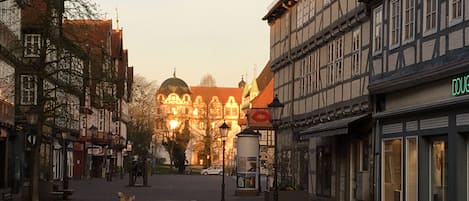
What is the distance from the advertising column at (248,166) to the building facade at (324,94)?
1579 mm

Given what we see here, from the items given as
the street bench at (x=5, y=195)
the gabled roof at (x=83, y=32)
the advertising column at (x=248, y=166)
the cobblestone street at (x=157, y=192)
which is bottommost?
the cobblestone street at (x=157, y=192)

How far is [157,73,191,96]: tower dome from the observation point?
184000 millimetres

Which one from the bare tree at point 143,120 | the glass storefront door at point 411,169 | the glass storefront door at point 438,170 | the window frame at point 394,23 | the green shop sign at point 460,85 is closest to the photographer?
the green shop sign at point 460,85

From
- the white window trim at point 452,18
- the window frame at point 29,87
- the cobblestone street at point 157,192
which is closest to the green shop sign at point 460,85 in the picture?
the white window trim at point 452,18

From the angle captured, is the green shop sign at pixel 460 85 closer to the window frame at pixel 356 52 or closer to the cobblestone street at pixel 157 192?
the window frame at pixel 356 52

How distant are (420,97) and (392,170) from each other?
341cm

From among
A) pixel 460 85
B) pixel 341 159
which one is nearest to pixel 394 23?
pixel 460 85

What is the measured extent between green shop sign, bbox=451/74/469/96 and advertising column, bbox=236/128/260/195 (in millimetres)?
24537

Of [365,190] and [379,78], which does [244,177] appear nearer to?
[365,190]

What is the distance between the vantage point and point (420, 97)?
912 inches

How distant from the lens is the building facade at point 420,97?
66.5 feet

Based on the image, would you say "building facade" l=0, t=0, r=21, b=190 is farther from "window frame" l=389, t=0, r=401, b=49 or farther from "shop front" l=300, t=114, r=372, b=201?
Result: "window frame" l=389, t=0, r=401, b=49

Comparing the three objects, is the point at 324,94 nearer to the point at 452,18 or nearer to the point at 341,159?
the point at 341,159

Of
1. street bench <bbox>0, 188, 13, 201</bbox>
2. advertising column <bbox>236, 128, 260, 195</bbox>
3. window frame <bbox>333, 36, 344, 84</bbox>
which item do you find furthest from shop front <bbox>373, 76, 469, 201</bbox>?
advertising column <bbox>236, 128, 260, 195</bbox>
